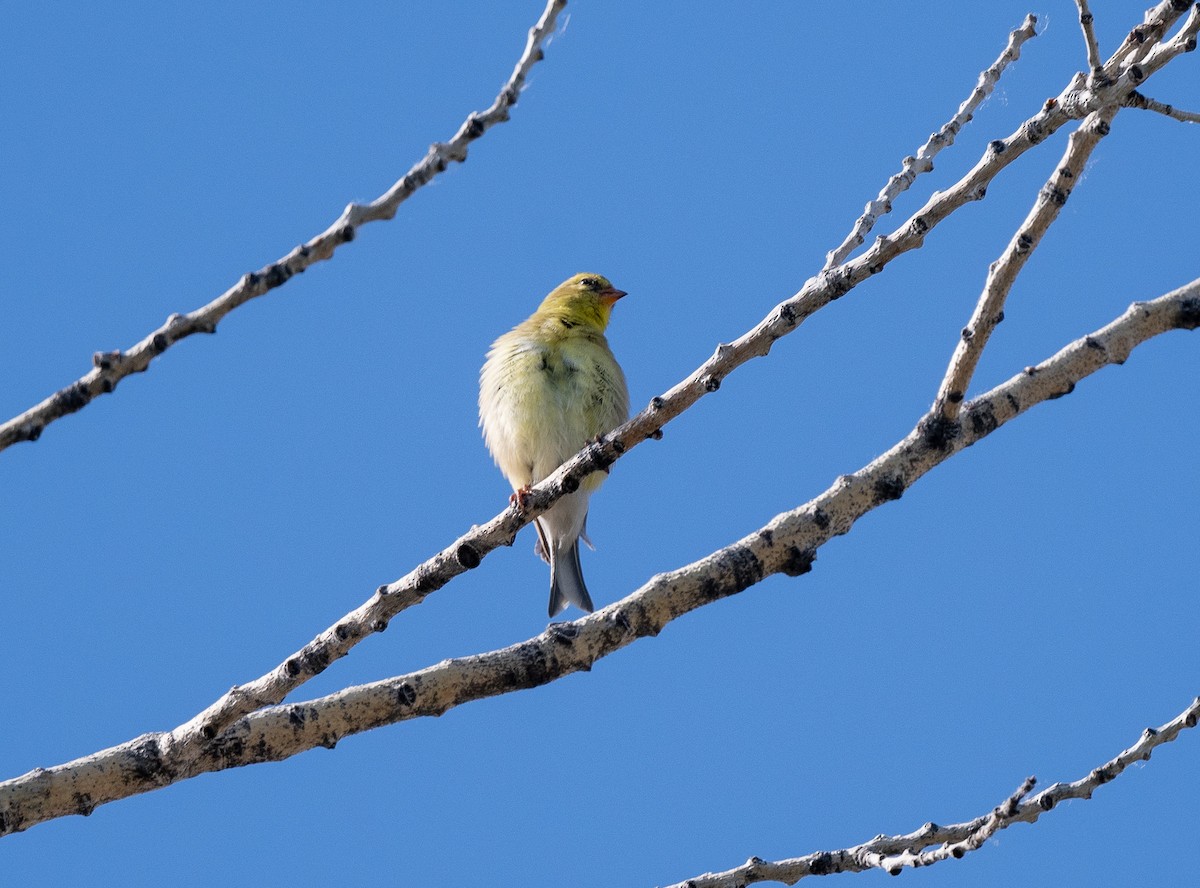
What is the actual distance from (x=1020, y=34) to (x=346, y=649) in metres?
2.37

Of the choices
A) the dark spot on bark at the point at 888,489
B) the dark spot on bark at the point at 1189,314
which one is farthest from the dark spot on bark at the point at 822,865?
the dark spot on bark at the point at 1189,314

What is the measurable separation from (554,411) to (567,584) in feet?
3.18

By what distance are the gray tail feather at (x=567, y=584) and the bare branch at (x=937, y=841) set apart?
13.0 ft

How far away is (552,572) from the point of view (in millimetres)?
7469

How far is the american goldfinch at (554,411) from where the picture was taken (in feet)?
23.2

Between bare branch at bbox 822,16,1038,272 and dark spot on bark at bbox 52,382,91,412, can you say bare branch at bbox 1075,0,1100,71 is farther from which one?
dark spot on bark at bbox 52,382,91,412

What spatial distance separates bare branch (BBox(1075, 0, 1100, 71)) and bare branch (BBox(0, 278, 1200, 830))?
0.98 metres

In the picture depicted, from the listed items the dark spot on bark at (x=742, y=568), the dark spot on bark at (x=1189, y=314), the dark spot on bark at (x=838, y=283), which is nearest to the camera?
the dark spot on bark at (x=838, y=283)

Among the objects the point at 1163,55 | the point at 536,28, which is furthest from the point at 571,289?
the point at 536,28

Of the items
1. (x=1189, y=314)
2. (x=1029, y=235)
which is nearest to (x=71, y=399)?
(x=1029, y=235)

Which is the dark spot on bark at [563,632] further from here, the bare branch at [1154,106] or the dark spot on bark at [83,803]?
the bare branch at [1154,106]

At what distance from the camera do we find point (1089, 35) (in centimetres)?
326

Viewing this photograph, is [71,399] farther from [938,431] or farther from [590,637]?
[938,431]

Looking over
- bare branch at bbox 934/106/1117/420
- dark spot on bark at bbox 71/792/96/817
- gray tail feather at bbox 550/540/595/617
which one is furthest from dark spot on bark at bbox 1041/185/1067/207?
gray tail feather at bbox 550/540/595/617
